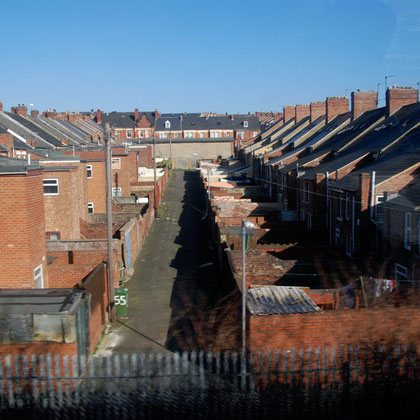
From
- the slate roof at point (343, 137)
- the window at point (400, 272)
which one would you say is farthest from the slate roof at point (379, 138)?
the window at point (400, 272)

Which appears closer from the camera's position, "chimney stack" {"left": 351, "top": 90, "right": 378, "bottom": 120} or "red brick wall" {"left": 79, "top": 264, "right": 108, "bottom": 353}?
"red brick wall" {"left": 79, "top": 264, "right": 108, "bottom": 353}

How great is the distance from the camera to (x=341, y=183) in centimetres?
2503

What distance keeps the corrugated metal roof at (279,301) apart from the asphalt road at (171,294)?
1956 mm

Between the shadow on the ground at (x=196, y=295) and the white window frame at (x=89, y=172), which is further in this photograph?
the white window frame at (x=89, y=172)

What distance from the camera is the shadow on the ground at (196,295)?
50.0 ft

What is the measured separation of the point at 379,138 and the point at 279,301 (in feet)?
59.5

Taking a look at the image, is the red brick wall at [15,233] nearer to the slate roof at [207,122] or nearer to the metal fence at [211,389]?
the metal fence at [211,389]

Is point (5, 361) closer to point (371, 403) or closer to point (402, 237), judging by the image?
point (371, 403)

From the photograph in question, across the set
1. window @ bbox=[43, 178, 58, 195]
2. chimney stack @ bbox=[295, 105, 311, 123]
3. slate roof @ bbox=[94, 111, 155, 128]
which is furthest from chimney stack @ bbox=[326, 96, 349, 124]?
slate roof @ bbox=[94, 111, 155, 128]

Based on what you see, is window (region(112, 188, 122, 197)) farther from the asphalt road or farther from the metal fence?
the metal fence

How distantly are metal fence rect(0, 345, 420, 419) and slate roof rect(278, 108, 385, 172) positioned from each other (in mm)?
25225

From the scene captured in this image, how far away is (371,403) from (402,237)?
9440 mm

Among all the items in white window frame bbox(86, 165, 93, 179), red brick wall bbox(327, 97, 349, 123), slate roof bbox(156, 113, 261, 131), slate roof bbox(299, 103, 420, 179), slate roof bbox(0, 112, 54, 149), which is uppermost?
slate roof bbox(156, 113, 261, 131)

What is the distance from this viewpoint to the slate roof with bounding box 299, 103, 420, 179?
27.4 metres
